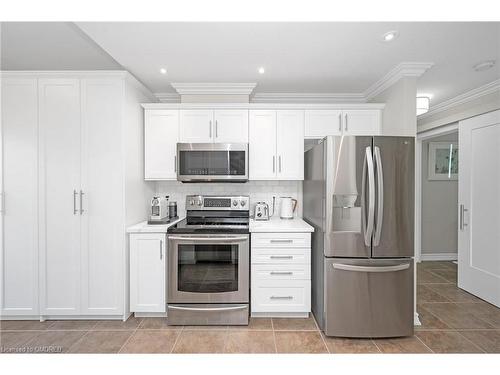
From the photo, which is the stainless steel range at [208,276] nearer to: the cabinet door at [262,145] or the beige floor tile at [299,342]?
the beige floor tile at [299,342]

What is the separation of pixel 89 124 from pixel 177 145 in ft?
2.71

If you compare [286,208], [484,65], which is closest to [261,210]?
[286,208]

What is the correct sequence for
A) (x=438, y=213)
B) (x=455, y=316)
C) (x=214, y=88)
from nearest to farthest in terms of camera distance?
(x=455, y=316) → (x=214, y=88) → (x=438, y=213)

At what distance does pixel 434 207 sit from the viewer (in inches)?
179

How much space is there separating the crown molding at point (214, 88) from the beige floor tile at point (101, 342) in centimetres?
251

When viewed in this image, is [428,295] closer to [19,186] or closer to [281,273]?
[281,273]

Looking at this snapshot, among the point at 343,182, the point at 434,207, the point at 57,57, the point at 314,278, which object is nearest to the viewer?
the point at 343,182

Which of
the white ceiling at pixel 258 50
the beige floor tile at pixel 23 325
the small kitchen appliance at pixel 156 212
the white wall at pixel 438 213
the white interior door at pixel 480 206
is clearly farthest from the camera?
the white wall at pixel 438 213

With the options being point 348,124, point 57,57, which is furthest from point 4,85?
point 348,124

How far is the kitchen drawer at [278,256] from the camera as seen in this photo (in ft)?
7.95

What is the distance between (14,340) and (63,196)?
1.26m

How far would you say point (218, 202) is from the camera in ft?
9.96

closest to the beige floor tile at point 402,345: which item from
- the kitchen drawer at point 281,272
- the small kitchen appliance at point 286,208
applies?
the kitchen drawer at point 281,272
